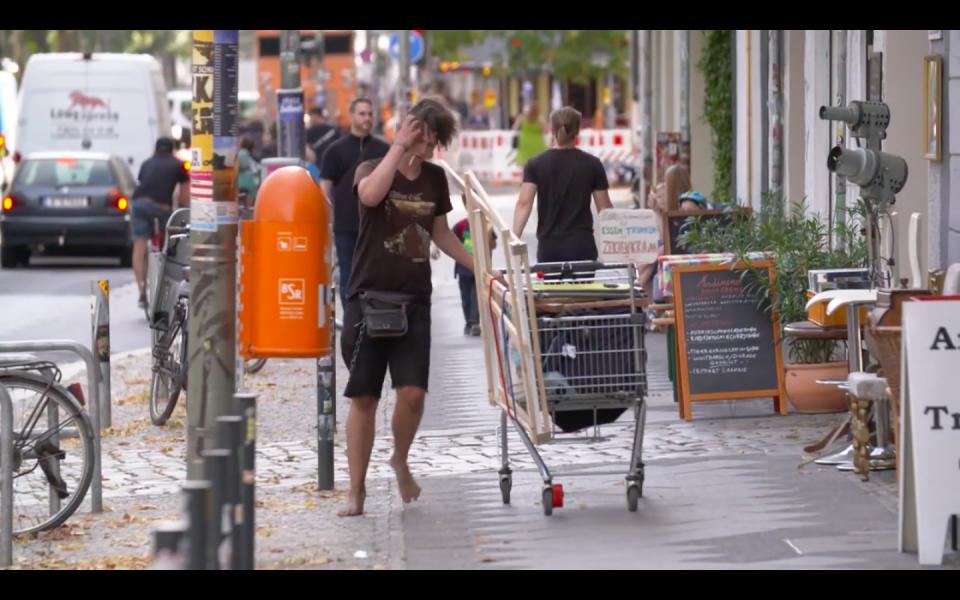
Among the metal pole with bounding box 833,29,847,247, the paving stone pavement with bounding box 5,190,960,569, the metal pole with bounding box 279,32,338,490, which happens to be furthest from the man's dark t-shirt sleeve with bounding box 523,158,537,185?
the metal pole with bounding box 279,32,338,490

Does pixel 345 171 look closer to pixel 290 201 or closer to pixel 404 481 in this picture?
pixel 404 481

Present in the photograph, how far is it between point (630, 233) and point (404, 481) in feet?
11.1

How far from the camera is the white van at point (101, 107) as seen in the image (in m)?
29.0

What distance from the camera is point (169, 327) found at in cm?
1193

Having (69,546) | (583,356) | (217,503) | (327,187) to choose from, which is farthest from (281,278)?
(327,187)

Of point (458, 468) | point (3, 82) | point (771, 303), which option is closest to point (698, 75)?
point (771, 303)

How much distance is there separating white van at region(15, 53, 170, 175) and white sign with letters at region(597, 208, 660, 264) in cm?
1840

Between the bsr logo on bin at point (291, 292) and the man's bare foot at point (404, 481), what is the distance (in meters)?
1.11

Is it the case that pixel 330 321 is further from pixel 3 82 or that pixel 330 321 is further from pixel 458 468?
pixel 3 82

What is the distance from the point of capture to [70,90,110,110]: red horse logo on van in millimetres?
28984

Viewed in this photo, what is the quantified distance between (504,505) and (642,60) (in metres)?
22.7

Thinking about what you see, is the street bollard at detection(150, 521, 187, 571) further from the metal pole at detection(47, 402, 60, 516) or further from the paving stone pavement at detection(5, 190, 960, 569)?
the metal pole at detection(47, 402, 60, 516)

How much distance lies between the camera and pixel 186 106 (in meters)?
51.8
